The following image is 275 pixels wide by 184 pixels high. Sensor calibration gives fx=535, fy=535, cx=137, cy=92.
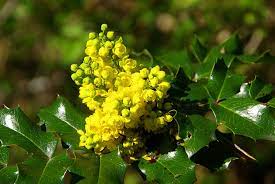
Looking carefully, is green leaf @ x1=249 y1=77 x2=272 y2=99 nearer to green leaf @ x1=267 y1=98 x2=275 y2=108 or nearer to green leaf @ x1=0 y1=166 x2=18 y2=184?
green leaf @ x1=267 y1=98 x2=275 y2=108

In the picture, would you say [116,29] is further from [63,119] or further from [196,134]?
[196,134]

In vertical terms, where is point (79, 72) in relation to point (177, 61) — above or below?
above

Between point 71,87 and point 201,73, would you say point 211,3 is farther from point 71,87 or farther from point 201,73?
point 201,73

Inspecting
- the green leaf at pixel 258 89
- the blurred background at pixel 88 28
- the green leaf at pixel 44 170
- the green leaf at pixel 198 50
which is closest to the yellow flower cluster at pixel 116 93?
the green leaf at pixel 44 170

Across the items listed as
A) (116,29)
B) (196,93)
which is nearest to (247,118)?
A: (196,93)

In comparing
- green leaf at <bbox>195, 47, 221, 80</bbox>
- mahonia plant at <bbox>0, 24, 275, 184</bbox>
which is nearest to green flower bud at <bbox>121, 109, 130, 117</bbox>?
mahonia plant at <bbox>0, 24, 275, 184</bbox>

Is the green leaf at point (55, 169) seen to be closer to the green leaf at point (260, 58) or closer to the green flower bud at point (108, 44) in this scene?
the green flower bud at point (108, 44)

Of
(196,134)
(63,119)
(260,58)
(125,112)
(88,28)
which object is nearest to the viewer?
(125,112)
